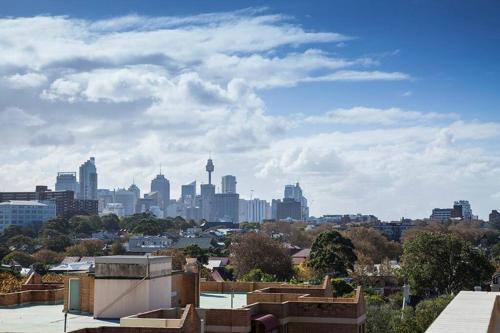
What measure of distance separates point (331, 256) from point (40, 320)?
76.0 meters

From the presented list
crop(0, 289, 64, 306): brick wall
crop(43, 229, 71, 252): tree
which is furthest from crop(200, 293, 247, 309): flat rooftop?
crop(43, 229, 71, 252): tree

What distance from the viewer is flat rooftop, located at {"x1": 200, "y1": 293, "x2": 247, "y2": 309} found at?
27500mm

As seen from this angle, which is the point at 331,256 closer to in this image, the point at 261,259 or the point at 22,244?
the point at 261,259

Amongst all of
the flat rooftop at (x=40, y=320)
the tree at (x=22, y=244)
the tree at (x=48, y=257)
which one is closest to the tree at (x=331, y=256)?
the tree at (x=48, y=257)

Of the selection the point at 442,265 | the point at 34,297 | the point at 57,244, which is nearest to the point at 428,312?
the point at 442,265

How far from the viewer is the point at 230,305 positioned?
27891mm

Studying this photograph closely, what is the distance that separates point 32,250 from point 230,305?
142 meters

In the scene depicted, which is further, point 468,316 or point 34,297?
point 34,297

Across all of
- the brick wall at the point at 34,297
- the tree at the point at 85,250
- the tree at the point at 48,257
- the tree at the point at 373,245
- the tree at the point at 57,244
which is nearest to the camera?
the brick wall at the point at 34,297

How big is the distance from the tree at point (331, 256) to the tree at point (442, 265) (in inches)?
843

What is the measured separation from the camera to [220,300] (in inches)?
1182

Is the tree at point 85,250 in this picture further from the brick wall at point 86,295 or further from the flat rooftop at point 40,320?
the brick wall at point 86,295

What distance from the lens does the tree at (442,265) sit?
73.4 metres

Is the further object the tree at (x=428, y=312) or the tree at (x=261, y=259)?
the tree at (x=261, y=259)
